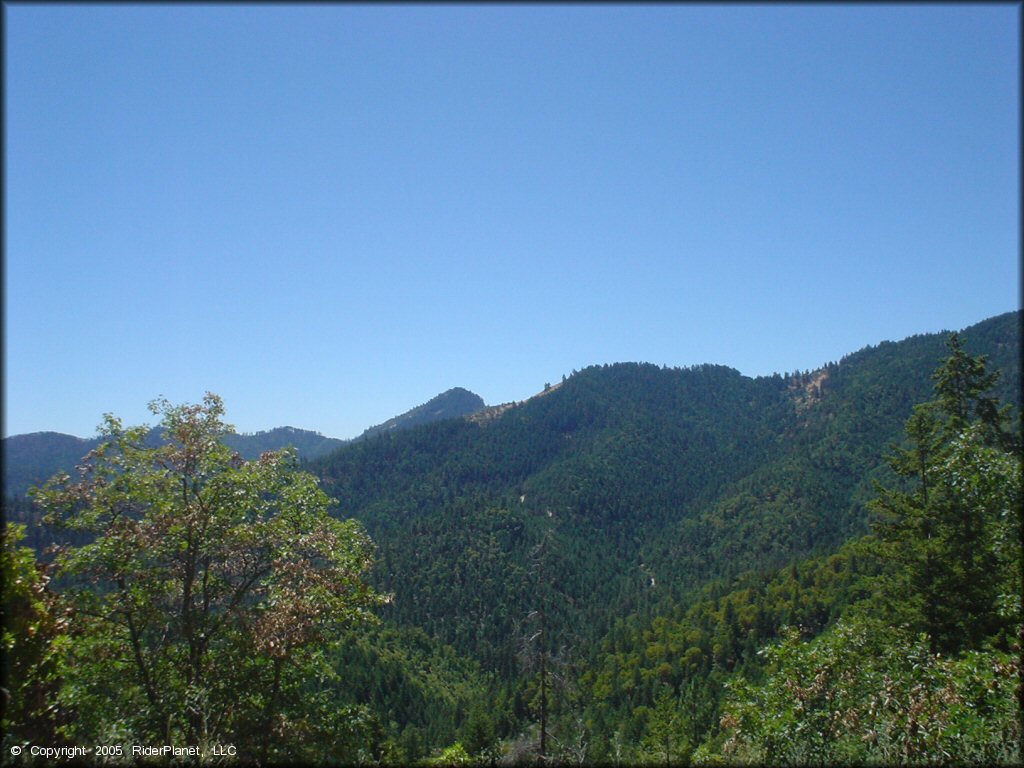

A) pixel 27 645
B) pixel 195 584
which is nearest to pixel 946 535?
pixel 195 584

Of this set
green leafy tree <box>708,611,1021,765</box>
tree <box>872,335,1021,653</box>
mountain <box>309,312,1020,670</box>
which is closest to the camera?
green leafy tree <box>708,611,1021,765</box>

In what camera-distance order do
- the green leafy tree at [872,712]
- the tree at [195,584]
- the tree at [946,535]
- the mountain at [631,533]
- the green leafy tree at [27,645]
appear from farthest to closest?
1. the mountain at [631,533]
2. the tree at [946,535]
3. the tree at [195,584]
4. the green leafy tree at [27,645]
5. the green leafy tree at [872,712]

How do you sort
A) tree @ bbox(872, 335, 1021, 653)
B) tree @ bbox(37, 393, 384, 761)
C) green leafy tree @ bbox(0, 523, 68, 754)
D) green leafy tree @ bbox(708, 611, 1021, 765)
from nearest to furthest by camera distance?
green leafy tree @ bbox(708, 611, 1021, 765) < green leafy tree @ bbox(0, 523, 68, 754) < tree @ bbox(37, 393, 384, 761) < tree @ bbox(872, 335, 1021, 653)

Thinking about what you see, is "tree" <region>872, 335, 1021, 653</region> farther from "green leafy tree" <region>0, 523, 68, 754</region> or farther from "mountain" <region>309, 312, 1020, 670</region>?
"mountain" <region>309, 312, 1020, 670</region>

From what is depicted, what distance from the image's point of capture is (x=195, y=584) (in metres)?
10.1

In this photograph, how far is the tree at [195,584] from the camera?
8438mm

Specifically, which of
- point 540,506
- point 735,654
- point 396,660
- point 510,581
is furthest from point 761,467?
point 396,660

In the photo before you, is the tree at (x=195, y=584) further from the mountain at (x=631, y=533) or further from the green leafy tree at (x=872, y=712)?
the mountain at (x=631, y=533)

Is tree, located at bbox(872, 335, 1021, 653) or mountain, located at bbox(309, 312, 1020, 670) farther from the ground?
tree, located at bbox(872, 335, 1021, 653)

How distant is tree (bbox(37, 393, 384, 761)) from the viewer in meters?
8.44

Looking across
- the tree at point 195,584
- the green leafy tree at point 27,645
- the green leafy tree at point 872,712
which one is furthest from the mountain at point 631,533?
the green leafy tree at point 27,645

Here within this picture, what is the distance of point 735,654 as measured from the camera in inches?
3093

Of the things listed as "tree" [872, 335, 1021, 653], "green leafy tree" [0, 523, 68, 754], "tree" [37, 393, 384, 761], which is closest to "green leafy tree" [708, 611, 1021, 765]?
"tree" [37, 393, 384, 761]

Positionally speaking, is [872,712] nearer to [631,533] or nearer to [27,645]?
[27,645]
